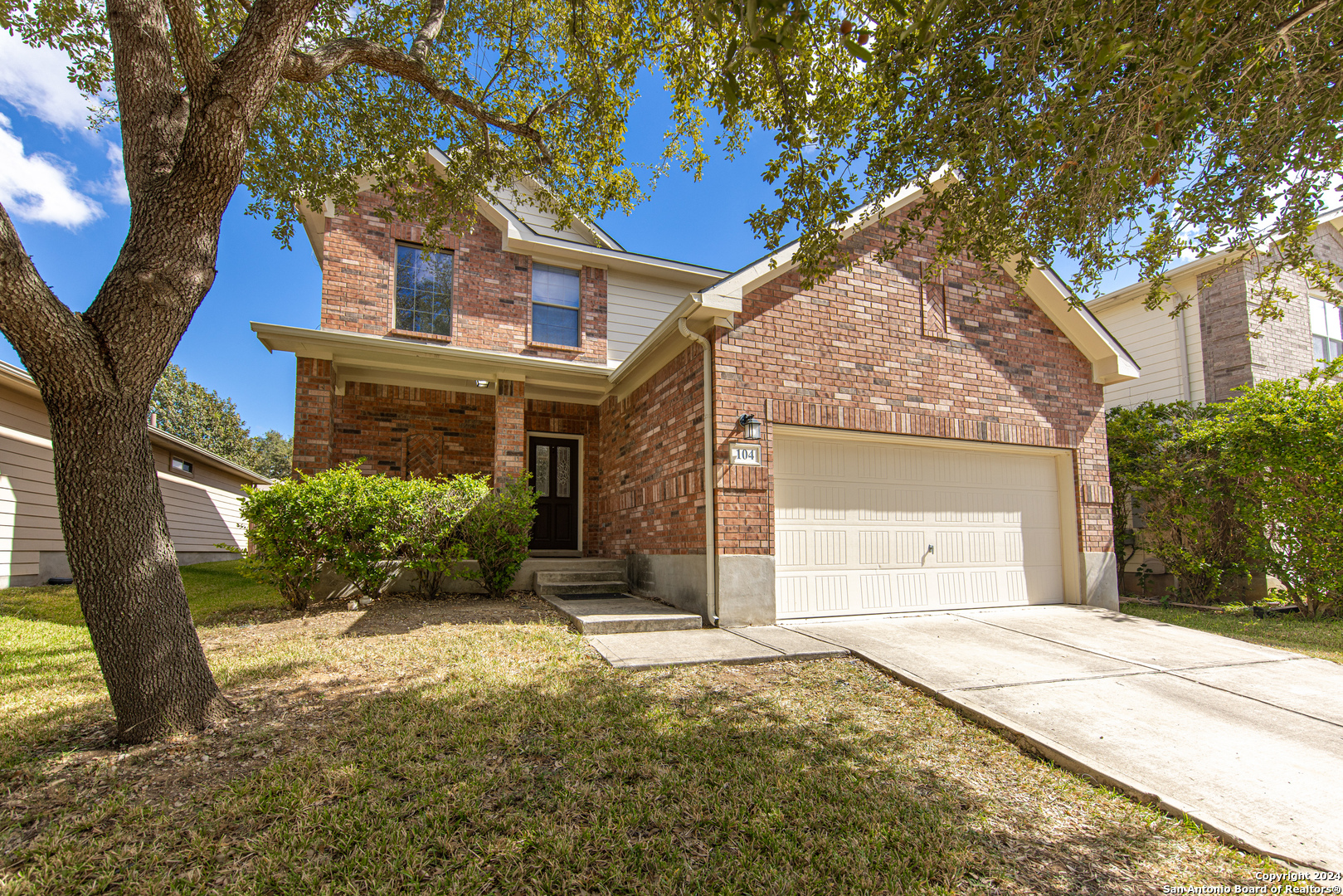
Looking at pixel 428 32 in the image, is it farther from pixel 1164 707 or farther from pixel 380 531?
pixel 1164 707

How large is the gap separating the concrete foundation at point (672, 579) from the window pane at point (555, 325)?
175 inches

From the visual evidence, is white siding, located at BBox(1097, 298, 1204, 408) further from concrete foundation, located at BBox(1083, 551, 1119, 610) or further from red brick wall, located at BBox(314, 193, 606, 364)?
red brick wall, located at BBox(314, 193, 606, 364)

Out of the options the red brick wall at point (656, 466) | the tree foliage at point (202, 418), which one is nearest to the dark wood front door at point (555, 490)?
the red brick wall at point (656, 466)

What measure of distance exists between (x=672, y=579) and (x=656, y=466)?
63.7 inches

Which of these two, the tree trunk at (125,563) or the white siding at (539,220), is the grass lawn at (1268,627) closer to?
the tree trunk at (125,563)

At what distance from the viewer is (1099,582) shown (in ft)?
27.6

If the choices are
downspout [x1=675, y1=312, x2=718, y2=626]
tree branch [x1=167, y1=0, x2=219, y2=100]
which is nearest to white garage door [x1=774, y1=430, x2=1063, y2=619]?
downspout [x1=675, y1=312, x2=718, y2=626]

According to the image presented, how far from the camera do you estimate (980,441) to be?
8070 millimetres

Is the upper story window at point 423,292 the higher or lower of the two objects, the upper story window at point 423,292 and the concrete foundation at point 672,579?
the higher

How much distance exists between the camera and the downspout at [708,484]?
672 cm

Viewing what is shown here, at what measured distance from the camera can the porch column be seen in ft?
31.8

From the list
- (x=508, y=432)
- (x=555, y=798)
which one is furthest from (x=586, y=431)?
(x=555, y=798)

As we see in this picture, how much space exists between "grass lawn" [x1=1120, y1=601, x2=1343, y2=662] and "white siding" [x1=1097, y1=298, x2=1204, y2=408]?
14.2 ft

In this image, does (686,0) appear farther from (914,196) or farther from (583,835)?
(583,835)
